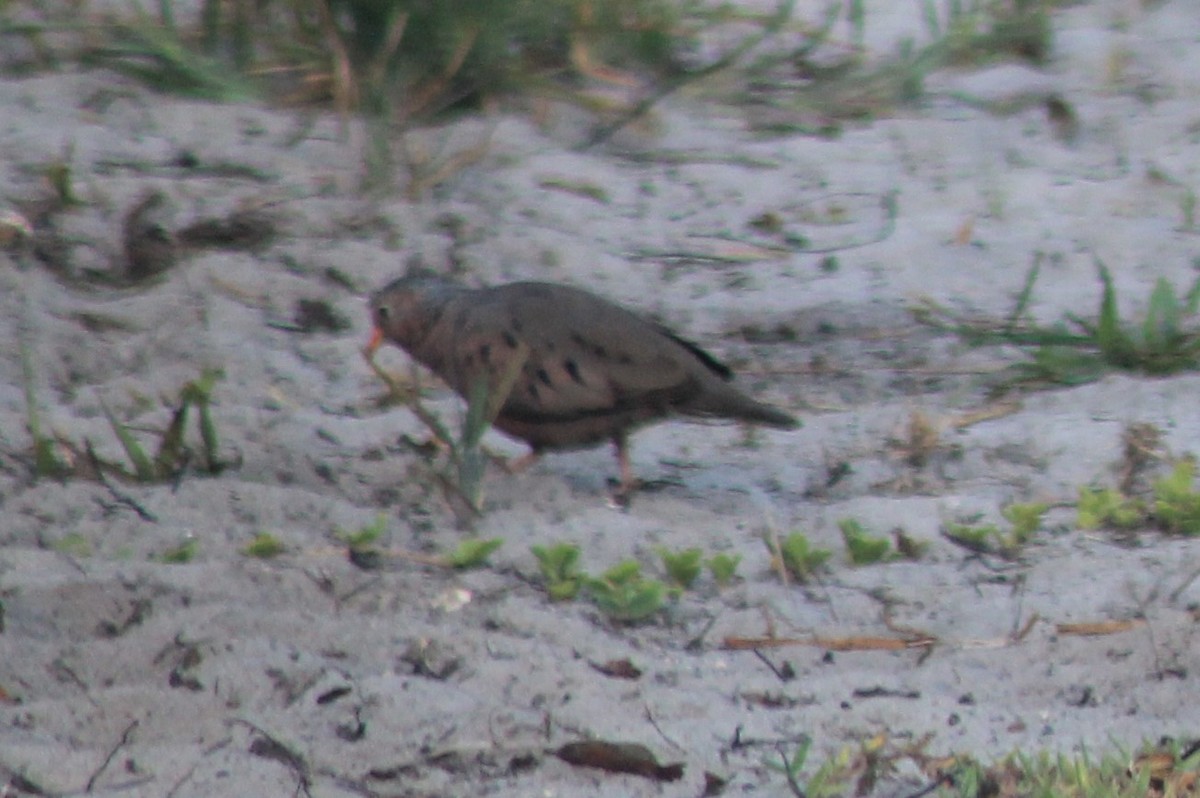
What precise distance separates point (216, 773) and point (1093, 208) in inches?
141

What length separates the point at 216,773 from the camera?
258 centimetres

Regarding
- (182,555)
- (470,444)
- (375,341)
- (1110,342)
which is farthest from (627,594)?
(1110,342)

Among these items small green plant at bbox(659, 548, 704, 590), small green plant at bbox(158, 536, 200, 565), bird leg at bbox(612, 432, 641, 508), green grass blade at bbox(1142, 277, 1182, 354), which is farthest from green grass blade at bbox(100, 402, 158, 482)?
green grass blade at bbox(1142, 277, 1182, 354)

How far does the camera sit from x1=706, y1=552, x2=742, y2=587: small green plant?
339 centimetres

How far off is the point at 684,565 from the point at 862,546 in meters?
0.35

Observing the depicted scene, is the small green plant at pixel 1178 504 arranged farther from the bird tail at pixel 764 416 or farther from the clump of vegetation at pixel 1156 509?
the bird tail at pixel 764 416

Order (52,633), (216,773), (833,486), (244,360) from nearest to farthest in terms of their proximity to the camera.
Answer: (216,773) → (52,633) → (833,486) → (244,360)

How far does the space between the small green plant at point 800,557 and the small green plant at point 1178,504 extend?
0.65m

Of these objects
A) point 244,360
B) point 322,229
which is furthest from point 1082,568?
point 322,229

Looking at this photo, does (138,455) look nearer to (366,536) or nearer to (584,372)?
(366,536)

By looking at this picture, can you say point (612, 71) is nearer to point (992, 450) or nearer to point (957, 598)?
point (992, 450)

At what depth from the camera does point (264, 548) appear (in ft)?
11.3

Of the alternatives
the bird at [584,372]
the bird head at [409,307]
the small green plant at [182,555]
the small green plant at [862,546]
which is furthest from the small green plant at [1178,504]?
the small green plant at [182,555]

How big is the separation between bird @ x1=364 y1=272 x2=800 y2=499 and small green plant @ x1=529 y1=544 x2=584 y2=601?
2.17 feet
